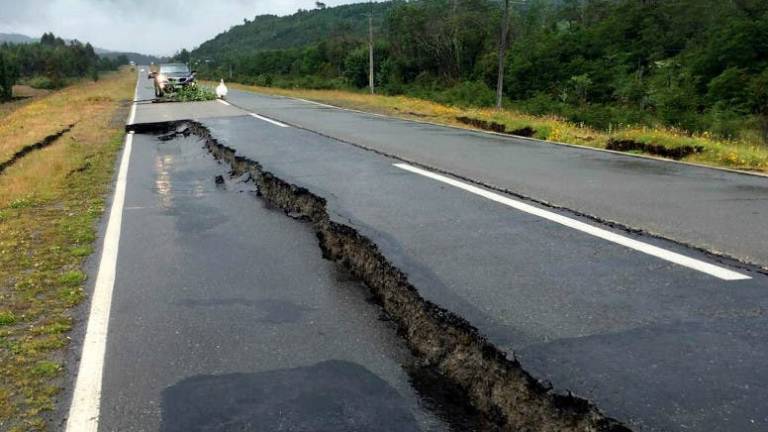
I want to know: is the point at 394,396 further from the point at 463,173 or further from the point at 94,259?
the point at 463,173

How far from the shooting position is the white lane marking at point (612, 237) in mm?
4555

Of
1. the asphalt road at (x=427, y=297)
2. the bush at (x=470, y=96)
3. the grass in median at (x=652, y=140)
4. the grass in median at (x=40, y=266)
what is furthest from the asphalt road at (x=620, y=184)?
the bush at (x=470, y=96)

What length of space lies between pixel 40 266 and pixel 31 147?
509 inches

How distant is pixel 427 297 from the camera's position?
167 inches

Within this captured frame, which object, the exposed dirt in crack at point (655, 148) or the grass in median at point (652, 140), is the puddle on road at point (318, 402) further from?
the exposed dirt in crack at point (655, 148)

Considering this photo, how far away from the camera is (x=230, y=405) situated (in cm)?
319

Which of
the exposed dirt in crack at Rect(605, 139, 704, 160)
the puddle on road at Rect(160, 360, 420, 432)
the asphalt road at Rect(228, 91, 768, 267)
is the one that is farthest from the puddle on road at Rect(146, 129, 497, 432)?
the exposed dirt in crack at Rect(605, 139, 704, 160)

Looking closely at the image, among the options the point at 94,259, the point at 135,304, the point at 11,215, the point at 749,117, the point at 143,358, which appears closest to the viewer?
the point at 143,358

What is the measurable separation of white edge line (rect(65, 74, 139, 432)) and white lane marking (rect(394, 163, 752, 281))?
4164 mm

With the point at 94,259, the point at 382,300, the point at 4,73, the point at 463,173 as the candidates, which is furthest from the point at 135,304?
the point at 4,73

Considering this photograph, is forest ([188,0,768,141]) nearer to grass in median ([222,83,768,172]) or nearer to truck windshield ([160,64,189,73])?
grass in median ([222,83,768,172])

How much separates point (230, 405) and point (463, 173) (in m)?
6.56

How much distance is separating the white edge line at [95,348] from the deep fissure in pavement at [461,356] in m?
1.84

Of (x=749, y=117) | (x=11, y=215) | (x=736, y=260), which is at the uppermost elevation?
(x=736, y=260)
